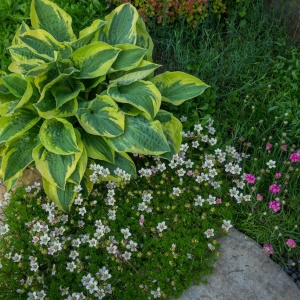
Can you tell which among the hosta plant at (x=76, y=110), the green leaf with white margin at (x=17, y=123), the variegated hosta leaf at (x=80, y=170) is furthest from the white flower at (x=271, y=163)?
the green leaf with white margin at (x=17, y=123)

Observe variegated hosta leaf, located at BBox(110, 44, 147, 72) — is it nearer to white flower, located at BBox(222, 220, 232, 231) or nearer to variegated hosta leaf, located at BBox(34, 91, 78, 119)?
variegated hosta leaf, located at BBox(34, 91, 78, 119)

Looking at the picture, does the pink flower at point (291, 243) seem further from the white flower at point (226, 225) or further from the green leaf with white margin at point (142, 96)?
the green leaf with white margin at point (142, 96)

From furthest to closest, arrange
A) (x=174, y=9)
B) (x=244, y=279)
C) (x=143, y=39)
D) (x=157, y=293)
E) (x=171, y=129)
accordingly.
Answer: (x=174, y=9) → (x=143, y=39) → (x=171, y=129) → (x=244, y=279) → (x=157, y=293)

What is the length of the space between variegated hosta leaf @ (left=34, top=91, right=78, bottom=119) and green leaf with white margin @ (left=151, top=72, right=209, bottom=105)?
55cm

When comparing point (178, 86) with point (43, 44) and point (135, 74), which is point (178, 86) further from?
point (43, 44)

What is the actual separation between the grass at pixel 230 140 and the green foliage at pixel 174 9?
11 cm

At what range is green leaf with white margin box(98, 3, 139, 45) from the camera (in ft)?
8.21

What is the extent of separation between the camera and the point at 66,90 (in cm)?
238

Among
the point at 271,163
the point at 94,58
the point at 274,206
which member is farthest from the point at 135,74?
the point at 274,206

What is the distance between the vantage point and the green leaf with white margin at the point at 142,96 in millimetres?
2260

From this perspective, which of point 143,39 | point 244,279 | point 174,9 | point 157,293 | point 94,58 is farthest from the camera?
point 174,9

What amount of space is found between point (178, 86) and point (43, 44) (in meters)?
0.82

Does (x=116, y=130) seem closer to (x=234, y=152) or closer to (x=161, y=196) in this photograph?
(x=161, y=196)

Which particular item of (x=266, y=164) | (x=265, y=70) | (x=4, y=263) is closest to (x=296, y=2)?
(x=265, y=70)
